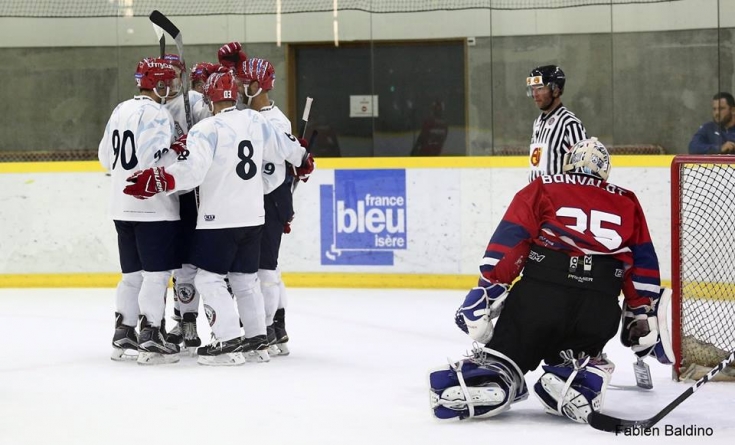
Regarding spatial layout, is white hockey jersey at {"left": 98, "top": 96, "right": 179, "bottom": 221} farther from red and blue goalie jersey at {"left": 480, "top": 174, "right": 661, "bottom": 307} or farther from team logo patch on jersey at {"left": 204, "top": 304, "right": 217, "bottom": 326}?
red and blue goalie jersey at {"left": 480, "top": 174, "right": 661, "bottom": 307}

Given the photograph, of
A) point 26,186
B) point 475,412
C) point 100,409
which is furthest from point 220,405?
point 26,186

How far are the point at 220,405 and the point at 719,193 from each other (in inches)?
137

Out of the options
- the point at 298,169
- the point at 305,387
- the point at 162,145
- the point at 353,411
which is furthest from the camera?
the point at 298,169

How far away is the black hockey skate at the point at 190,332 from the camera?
18.2 ft

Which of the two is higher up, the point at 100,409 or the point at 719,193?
the point at 719,193

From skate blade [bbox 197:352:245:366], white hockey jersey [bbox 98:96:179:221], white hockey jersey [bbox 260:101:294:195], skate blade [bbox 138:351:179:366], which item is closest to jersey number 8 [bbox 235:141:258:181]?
white hockey jersey [bbox 260:101:294:195]

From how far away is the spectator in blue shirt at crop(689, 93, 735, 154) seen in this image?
25.2ft

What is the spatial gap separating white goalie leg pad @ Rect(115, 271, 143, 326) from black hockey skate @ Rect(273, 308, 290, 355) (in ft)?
2.06

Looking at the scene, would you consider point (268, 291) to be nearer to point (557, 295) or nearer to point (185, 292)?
point (185, 292)

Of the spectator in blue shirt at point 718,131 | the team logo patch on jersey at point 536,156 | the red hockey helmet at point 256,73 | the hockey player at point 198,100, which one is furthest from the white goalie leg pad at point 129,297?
the spectator in blue shirt at point 718,131

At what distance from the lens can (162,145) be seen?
5.21 metres

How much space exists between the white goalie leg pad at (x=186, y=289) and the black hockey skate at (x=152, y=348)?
0.27 m

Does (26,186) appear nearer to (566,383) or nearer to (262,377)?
(262,377)

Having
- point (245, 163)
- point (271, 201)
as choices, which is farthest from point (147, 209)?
point (271, 201)
